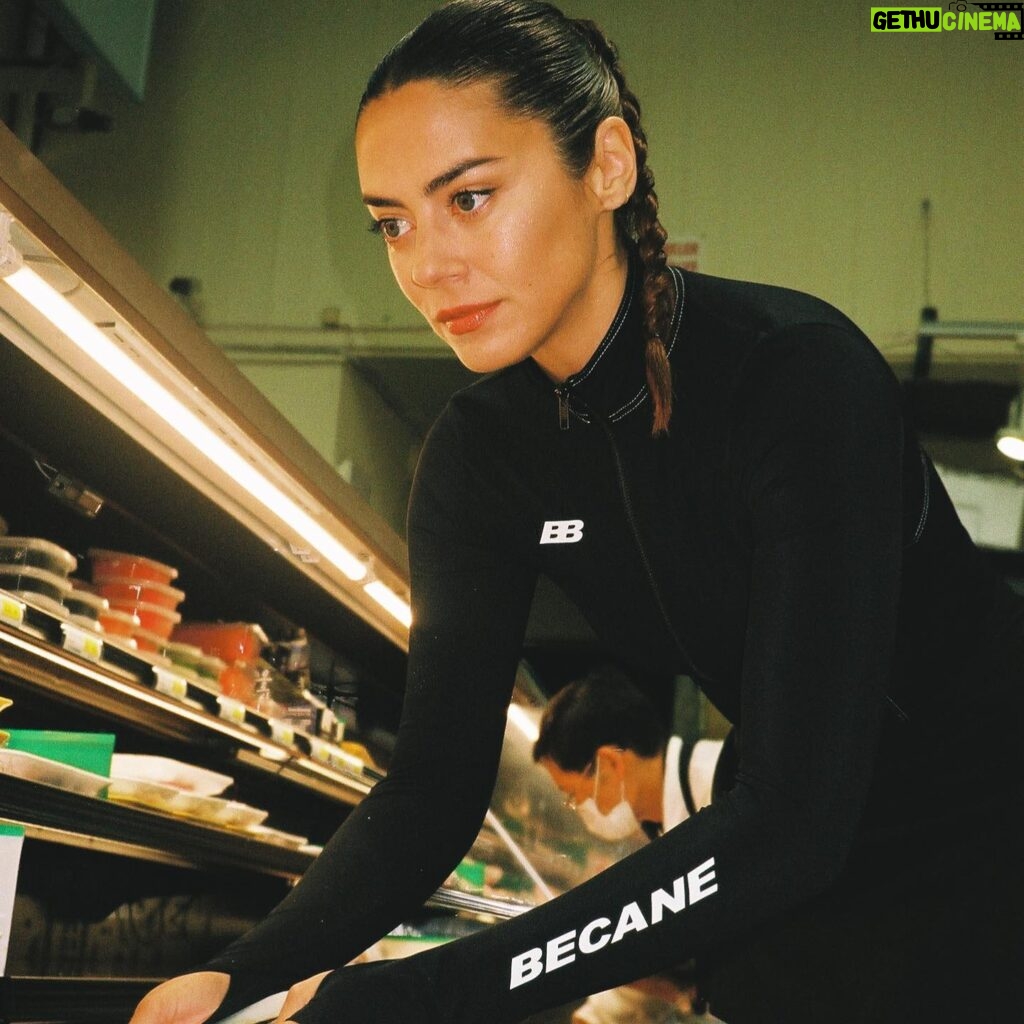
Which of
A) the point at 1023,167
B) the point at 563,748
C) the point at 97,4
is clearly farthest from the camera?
the point at 1023,167

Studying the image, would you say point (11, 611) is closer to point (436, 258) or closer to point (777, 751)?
point (436, 258)

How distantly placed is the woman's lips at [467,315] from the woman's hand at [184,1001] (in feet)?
1.81

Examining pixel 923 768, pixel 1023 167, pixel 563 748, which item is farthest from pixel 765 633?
pixel 1023 167

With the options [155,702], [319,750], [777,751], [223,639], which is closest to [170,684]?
[155,702]

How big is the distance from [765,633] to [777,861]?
0.16 m

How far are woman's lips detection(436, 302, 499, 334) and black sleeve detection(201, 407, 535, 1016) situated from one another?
0.25 meters

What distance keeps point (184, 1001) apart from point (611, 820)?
244 centimetres

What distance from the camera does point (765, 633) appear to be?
947 mm

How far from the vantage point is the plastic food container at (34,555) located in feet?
7.04

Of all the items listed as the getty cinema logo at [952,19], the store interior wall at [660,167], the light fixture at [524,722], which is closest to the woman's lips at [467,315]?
the light fixture at [524,722]

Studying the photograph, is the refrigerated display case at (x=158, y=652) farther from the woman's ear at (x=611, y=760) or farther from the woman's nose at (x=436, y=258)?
the woman's nose at (x=436, y=258)

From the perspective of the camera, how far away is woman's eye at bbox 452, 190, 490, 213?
3.59 feet

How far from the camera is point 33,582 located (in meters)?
2.14

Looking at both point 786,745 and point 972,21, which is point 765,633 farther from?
point 972,21
